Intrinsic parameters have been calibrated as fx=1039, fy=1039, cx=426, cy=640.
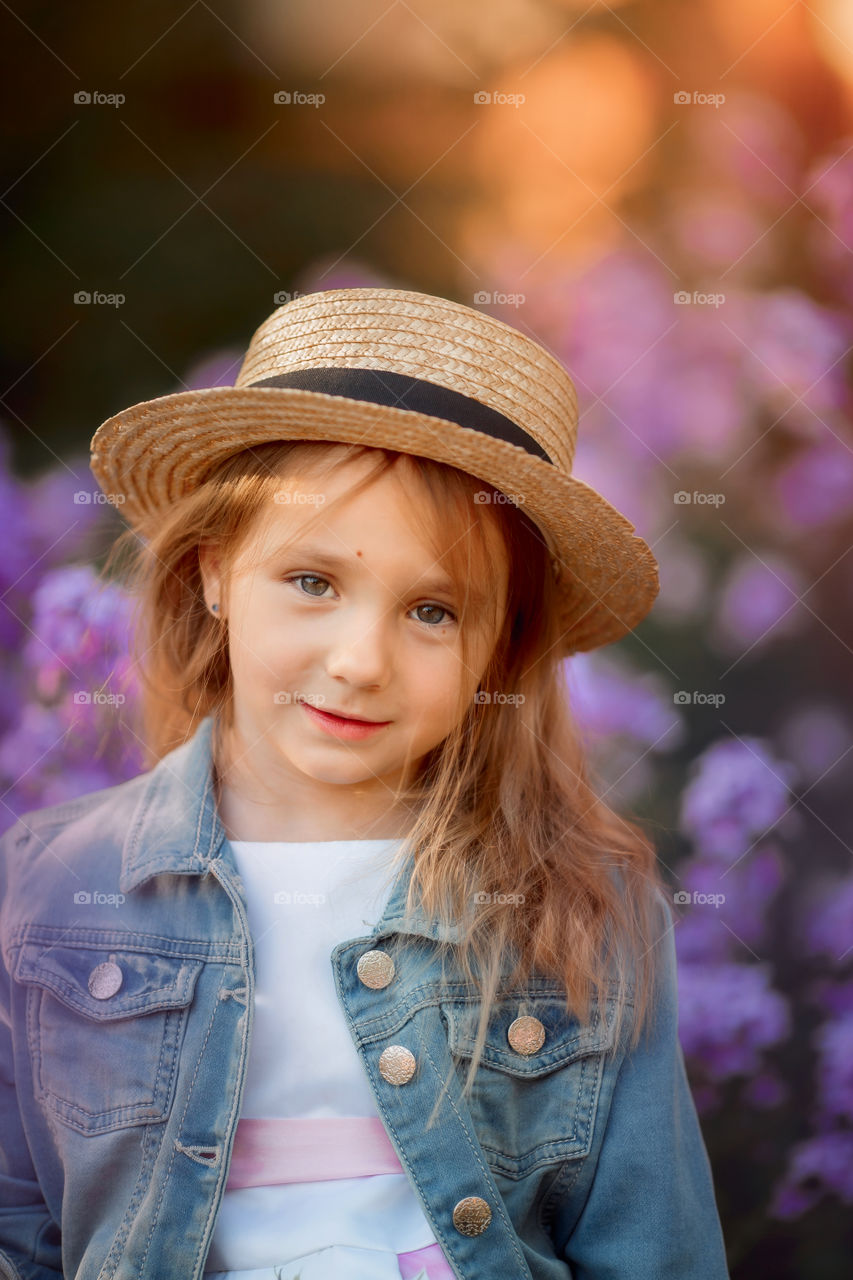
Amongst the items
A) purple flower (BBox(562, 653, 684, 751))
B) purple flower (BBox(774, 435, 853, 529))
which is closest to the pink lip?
purple flower (BBox(562, 653, 684, 751))

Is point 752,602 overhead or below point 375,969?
overhead

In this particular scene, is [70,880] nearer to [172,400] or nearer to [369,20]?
[172,400]

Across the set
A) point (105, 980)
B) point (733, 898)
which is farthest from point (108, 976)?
point (733, 898)

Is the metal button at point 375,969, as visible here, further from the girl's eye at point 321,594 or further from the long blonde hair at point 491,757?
the girl's eye at point 321,594

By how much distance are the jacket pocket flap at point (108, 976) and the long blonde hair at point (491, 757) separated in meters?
0.28

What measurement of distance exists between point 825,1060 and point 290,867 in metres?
1.14

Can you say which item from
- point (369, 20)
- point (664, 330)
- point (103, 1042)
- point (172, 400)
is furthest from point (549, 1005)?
point (369, 20)

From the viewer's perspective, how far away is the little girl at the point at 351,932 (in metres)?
1.08

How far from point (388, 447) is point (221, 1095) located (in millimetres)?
698

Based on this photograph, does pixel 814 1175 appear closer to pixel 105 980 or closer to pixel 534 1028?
pixel 534 1028

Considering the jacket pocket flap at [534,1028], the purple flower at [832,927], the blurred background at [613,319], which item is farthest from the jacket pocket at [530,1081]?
the purple flower at [832,927]

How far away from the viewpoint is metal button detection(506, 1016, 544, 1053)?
Answer: 1156mm

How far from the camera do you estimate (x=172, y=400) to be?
112 cm

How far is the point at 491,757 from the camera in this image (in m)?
1.35
